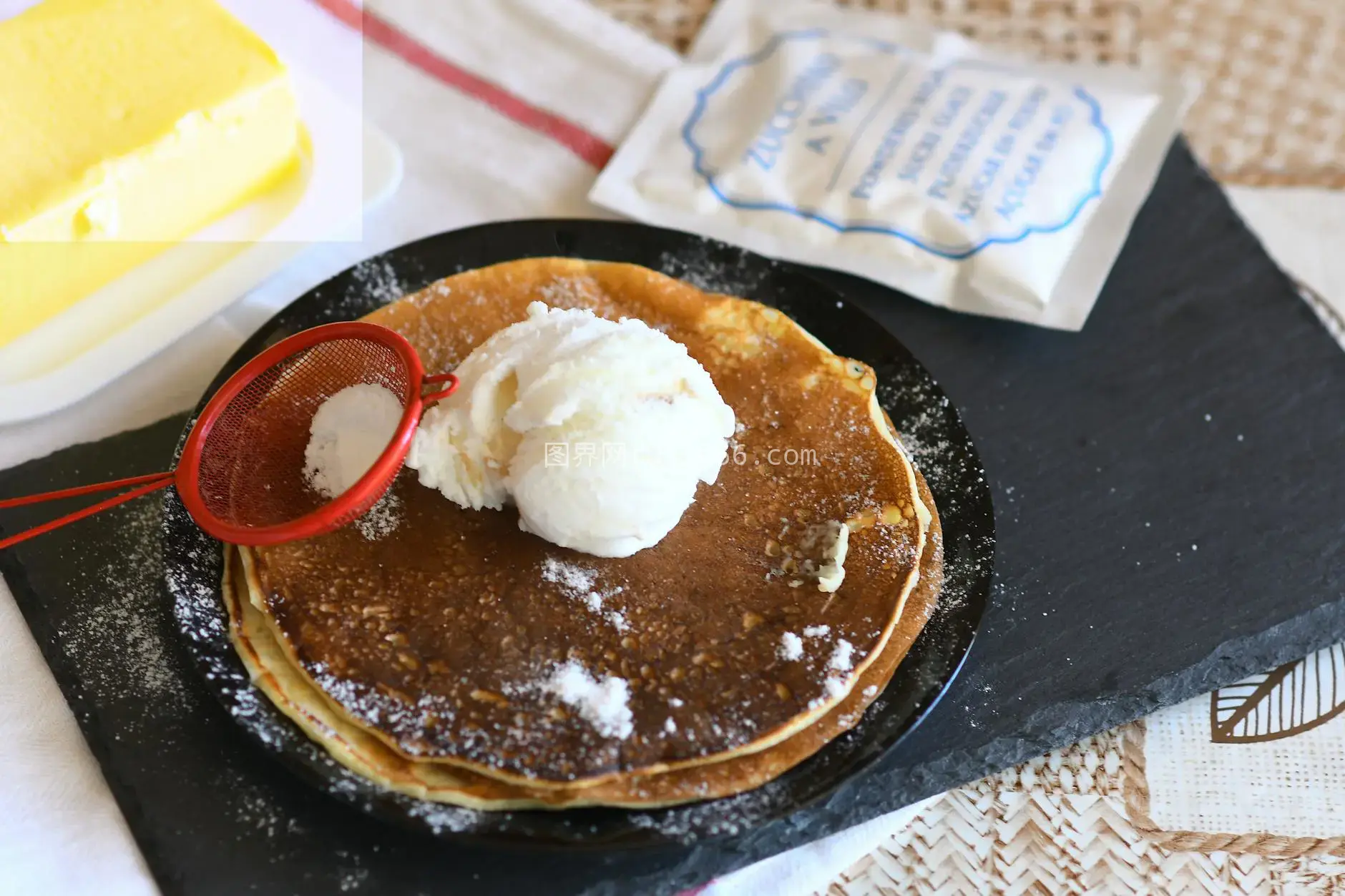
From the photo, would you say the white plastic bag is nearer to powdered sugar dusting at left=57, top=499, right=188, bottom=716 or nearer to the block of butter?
the block of butter

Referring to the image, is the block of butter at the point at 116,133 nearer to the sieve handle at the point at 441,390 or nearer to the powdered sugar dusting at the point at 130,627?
the powdered sugar dusting at the point at 130,627

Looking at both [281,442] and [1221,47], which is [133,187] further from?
[1221,47]

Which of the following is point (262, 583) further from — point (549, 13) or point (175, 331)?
point (549, 13)

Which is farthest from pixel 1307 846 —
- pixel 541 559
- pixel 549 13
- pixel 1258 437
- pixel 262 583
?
pixel 549 13

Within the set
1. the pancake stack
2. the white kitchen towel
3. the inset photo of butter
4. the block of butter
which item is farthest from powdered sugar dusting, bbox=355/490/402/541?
the block of butter

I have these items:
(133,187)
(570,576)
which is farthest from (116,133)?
(570,576)

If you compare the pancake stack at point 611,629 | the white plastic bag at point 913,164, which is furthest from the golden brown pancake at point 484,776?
the white plastic bag at point 913,164
